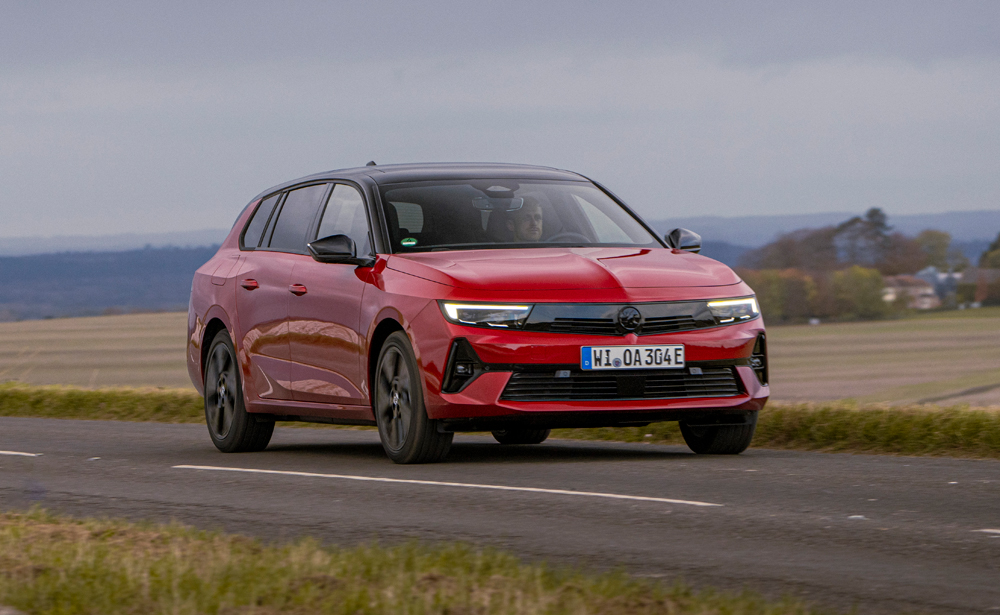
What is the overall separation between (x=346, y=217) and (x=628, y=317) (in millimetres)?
2437

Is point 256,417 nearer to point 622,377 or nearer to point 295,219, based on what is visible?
point 295,219

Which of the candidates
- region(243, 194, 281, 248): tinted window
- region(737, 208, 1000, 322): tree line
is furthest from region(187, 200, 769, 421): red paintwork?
region(737, 208, 1000, 322): tree line

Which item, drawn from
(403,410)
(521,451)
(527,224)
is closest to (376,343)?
(403,410)

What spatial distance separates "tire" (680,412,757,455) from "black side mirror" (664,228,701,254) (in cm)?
117

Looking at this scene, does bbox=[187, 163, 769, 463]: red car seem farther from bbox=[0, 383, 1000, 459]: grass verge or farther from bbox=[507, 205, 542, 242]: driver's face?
bbox=[0, 383, 1000, 459]: grass verge

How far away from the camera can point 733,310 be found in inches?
348

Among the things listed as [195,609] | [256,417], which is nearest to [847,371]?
[256,417]

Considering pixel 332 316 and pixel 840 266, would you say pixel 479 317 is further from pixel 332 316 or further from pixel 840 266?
pixel 840 266

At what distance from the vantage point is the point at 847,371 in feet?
216

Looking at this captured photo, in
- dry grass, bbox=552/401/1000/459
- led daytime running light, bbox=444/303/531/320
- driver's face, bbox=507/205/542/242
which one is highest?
driver's face, bbox=507/205/542/242

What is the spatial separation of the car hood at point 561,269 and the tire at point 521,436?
2.31m

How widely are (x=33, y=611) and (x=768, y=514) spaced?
3316 millimetres

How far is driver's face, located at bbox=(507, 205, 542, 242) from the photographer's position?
9.63 m

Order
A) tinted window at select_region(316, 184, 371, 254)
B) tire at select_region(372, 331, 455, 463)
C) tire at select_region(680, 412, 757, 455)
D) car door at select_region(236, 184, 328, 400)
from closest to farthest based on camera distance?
tire at select_region(372, 331, 455, 463) → tire at select_region(680, 412, 757, 455) → tinted window at select_region(316, 184, 371, 254) → car door at select_region(236, 184, 328, 400)
